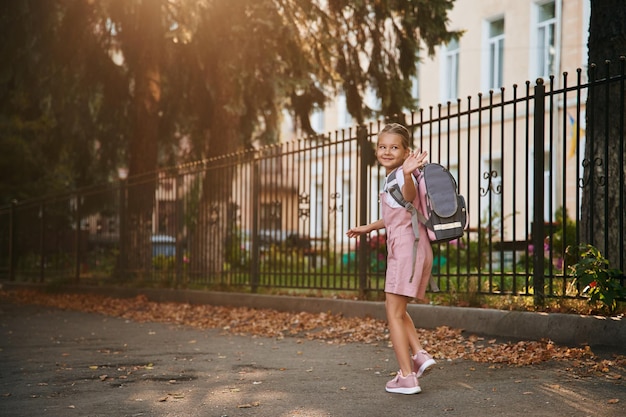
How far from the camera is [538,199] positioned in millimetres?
8180

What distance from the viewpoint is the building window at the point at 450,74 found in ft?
91.1

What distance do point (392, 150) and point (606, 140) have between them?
2.64 meters

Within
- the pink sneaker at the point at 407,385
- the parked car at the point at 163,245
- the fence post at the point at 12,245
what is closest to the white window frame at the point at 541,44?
the parked car at the point at 163,245

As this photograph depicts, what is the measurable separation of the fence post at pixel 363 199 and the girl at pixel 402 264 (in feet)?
16.9

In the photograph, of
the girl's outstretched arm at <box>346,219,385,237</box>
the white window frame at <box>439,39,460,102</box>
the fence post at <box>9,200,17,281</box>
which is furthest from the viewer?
the white window frame at <box>439,39,460,102</box>

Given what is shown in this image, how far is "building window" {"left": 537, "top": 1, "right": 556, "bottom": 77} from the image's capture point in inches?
945

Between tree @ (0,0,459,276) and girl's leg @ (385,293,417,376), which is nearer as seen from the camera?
girl's leg @ (385,293,417,376)

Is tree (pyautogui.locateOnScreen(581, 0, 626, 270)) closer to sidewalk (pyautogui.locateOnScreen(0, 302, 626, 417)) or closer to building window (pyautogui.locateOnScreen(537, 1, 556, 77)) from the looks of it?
sidewalk (pyautogui.locateOnScreen(0, 302, 626, 417))

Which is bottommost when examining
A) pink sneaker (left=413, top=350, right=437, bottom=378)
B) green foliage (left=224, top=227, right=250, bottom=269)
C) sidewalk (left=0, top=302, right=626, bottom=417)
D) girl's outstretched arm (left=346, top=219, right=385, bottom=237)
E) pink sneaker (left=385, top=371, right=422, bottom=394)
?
sidewalk (left=0, top=302, right=626, bottom=417)

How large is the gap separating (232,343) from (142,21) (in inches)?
395

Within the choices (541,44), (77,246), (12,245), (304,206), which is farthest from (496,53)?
(304,206)

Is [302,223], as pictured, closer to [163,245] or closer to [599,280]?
[163,245]

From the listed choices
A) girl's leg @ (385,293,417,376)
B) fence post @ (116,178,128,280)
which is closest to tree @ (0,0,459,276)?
fence post @ (116,178,128,280)

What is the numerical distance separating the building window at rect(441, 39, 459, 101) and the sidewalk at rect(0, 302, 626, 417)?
19.8 metres
